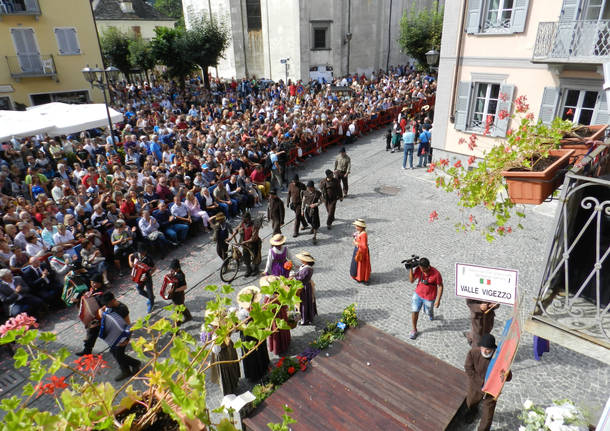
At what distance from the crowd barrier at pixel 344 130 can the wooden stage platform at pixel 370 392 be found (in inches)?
443

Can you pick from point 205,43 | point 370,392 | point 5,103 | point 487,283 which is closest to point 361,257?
point 370,392

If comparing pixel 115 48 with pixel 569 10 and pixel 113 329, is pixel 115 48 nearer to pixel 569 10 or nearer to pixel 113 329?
pixel 569 10

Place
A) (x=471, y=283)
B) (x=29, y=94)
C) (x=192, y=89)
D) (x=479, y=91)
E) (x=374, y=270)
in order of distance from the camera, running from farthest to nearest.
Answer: (x=192, y=89), (x=29, y=94), (x=479, y=91), (x=374, y=270), (x=471, y=283)

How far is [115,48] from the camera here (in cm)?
3662

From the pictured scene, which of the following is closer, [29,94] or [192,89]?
[29,94]

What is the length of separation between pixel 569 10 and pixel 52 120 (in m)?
16.5

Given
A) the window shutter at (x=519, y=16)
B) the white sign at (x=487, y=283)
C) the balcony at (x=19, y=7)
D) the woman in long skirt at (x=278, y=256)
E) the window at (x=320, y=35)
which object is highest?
the balcony at (x=19, y=7)

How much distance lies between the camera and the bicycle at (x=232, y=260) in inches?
361

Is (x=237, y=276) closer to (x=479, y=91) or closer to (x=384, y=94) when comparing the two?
(x=479, y=91)

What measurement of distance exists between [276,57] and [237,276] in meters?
29.7

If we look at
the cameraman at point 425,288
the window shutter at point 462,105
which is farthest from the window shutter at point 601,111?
the cameraman at point 425,288

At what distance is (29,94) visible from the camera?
2169 centimetres

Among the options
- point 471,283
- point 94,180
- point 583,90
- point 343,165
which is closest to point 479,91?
point 583,90

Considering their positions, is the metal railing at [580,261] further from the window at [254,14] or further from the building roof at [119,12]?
the building roof at [119,12]
